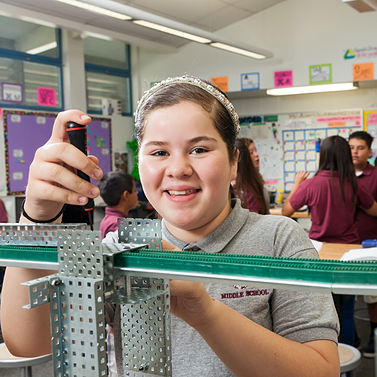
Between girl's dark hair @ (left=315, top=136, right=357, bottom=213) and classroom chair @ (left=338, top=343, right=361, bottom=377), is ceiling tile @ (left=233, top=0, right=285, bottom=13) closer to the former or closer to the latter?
girl's dark hair @ (left=315, top=136, right=357, bottom=213)

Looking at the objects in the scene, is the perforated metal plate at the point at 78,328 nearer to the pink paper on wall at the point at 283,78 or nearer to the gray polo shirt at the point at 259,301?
the gray polo shirt at the point at 259,301

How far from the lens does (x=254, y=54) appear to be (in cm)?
557

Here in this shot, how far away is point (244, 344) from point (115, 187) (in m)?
2.60

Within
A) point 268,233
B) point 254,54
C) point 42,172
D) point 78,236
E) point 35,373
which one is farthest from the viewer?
point 254,54

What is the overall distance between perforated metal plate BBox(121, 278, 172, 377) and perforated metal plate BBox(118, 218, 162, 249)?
6 centimetres

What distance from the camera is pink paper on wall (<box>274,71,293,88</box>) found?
234 inches

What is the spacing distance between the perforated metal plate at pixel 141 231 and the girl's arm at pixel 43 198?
115mm

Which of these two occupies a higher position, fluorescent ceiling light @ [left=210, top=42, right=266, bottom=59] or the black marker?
fluorescent ceiling light @ [left=210, top=42, right=266, bottom=59]

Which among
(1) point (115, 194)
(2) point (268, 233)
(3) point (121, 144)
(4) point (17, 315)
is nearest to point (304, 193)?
(1) point (115, 194)

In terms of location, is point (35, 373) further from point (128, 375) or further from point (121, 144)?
point (121, 144)

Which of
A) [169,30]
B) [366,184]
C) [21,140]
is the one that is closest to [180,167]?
[366,184]

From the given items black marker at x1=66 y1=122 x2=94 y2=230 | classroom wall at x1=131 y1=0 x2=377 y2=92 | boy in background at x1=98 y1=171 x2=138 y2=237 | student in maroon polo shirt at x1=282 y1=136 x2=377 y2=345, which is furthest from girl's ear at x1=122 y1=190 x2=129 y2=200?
classroom wall at x1=131 y1=0 x2=377 y2=92

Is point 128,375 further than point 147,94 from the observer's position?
No

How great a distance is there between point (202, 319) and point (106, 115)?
630 centimetres
